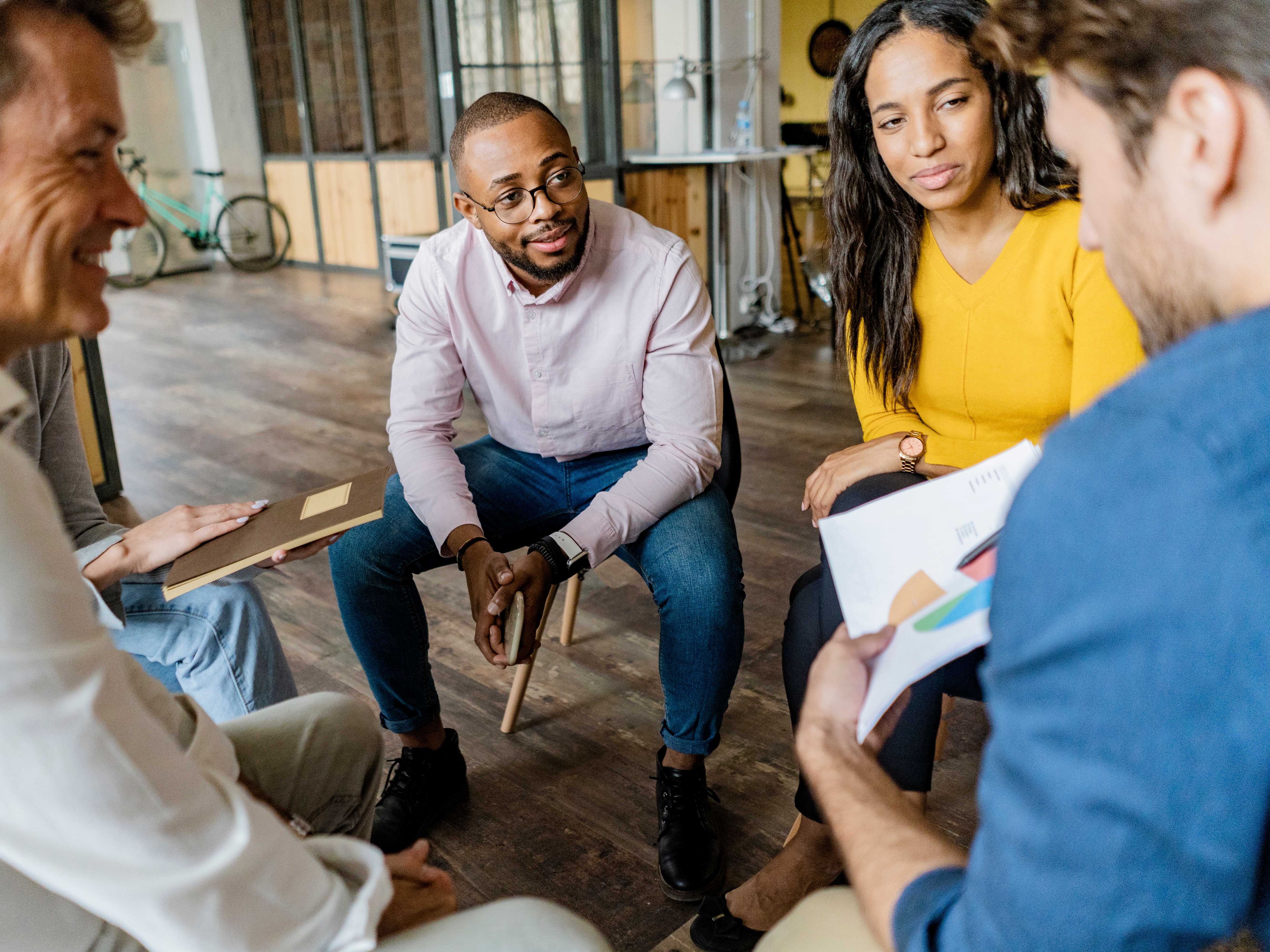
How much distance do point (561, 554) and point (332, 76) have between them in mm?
7605

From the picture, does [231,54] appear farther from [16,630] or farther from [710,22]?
[16,630]

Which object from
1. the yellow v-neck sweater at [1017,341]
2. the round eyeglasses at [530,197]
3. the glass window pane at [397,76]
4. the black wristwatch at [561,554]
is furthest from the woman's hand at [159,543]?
the glass window pane at [397,76]

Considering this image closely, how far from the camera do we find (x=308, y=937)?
28.9 inches

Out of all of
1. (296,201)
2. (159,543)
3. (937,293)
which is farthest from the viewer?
(296,201)

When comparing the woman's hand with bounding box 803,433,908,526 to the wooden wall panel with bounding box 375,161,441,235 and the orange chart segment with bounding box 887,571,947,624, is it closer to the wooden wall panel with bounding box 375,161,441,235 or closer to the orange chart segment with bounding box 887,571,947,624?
the orange chart segment with bounding box 887,571,947,624

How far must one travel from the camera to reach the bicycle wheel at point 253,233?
859 cm

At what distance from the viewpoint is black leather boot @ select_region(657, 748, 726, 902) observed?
60.3 inches

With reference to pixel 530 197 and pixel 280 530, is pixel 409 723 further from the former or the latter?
pixel 530 197

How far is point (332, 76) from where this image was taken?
8.08 m

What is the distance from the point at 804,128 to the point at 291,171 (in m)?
4.35

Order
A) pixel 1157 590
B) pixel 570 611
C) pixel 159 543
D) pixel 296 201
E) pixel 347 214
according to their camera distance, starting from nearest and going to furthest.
Answer: pixel 1157 590 < pixel 159 543 < pixel 570 611 < pixel 347 214 < pixel 296 201

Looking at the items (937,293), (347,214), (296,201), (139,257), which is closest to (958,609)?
(937,293)

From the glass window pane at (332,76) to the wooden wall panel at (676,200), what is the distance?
350 cm

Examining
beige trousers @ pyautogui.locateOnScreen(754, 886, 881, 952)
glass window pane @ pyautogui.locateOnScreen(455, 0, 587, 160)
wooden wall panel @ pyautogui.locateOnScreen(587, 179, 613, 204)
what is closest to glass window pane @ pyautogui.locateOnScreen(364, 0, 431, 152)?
glass window pane @ pyautogui.locateOnScreen(455, 0, 587, 160)
